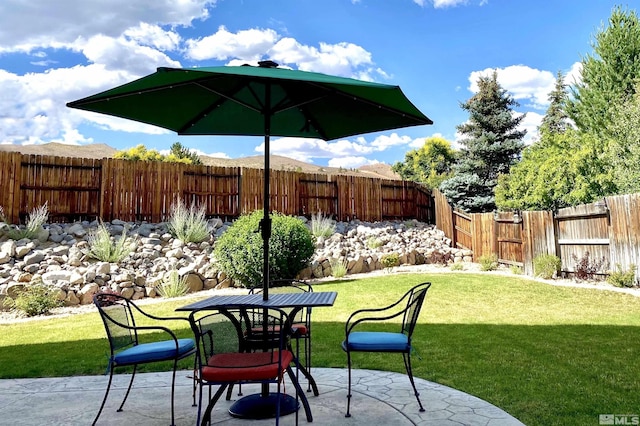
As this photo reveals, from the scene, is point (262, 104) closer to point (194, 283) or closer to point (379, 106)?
point (379, 106)

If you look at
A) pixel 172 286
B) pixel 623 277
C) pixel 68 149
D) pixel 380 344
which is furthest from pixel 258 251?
pixel 68 149

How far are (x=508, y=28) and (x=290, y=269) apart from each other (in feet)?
30.5

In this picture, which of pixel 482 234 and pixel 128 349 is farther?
pixel 482 234

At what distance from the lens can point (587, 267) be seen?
27.9 ft

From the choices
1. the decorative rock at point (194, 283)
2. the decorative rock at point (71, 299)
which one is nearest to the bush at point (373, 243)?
the decorative rock at point (194, 283)

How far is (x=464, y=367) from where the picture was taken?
144 inches

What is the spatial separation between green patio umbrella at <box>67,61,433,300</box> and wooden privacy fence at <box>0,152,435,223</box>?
8366 millimetres

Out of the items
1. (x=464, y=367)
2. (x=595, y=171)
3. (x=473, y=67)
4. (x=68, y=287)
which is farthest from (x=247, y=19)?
(x=473, y=67)

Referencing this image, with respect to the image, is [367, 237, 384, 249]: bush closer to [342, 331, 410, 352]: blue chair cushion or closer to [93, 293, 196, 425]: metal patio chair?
[342, 331, 410, 352]: blue chair cushion

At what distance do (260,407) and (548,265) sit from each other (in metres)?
8.35

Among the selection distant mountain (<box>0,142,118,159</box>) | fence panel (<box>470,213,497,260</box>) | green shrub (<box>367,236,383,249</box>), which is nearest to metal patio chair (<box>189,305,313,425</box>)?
green shrub (<box>367,236,383,249</box>)

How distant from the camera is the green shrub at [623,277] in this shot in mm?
7613

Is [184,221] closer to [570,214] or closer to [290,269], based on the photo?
[290,269]

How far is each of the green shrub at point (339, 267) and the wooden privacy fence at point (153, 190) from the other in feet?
11.7
